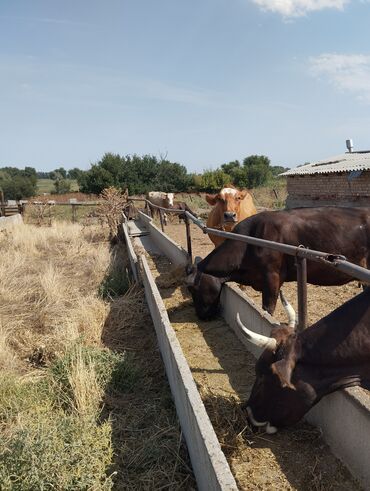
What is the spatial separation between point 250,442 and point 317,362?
34.1 inches

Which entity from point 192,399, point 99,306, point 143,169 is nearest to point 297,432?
point 192,399

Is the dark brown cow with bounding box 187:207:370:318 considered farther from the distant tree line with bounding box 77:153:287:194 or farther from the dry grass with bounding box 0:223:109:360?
the distant tree line with bounding box 77:153:287:194

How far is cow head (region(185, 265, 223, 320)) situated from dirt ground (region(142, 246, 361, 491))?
0.86 m

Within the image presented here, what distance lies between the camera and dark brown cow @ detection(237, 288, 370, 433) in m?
2.70

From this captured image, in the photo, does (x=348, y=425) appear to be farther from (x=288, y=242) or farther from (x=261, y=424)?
(x=288, y=242)

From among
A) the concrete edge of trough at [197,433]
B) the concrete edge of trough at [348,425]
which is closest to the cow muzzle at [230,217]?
the concrete edge of trough at [197,433]

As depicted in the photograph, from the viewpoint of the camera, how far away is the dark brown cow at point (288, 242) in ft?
17.1

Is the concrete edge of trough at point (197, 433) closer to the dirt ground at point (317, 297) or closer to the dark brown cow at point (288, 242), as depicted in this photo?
the dark brown cow at point (288, 242)

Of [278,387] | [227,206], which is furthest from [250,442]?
[227,206]

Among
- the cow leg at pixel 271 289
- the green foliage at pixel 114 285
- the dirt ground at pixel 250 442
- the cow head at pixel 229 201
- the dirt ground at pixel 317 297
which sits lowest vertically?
the dirt ground at pixel 250 442

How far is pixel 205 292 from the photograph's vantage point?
18.6ft

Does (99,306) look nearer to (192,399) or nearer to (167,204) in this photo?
(192,399)

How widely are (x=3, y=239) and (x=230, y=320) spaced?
40.1 feet

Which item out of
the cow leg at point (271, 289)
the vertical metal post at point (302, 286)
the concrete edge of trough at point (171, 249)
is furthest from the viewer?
the concrete edge of trough at point (171, 249)
